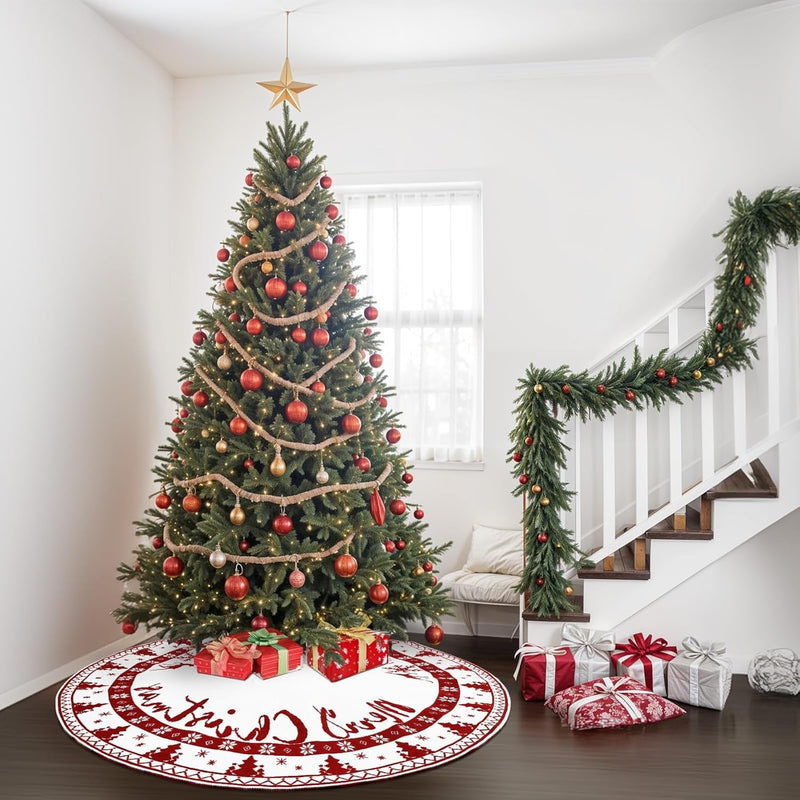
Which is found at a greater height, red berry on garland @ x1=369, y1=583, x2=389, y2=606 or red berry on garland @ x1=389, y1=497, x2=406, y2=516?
red berry on garland @ x1=389, y1=497, x2=406, y2=516

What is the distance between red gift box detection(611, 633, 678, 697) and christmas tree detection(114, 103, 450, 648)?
78 cm

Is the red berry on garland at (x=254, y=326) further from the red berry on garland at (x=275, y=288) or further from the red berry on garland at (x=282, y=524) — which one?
the red berry on garland at (x=282, y=524)

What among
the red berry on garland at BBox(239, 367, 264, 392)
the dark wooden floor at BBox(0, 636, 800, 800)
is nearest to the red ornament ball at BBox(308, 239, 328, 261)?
the red berry on garland at BBox(239, 367, 264, 392)

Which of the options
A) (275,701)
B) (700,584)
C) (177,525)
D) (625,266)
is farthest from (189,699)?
(625,266)

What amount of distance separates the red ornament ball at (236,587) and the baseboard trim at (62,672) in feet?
2.04

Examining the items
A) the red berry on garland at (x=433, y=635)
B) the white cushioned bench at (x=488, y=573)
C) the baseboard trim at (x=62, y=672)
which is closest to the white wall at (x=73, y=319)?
the baseboard trim at (x=62, y=672)

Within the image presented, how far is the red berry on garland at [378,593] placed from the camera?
10.9ft

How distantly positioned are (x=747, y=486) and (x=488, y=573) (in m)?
1.32

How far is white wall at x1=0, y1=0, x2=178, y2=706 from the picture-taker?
3.29 metres

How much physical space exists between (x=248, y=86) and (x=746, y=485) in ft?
11.1

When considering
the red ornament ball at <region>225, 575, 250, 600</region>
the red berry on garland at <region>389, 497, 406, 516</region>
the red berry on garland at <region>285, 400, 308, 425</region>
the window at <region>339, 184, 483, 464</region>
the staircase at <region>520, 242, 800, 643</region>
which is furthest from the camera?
the window at <region>339, 184, 483, 464</region>

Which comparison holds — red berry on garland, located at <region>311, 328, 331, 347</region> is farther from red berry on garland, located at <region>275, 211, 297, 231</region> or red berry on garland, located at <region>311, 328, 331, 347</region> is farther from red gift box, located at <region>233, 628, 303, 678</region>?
red gift box, located at <region>233, 628, 303, 678</region>

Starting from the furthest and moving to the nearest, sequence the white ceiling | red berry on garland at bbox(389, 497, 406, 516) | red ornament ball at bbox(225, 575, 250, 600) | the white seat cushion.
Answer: the white seat cushion → the white ceiling → red berry on garland at bbox(389, 497, 406, 516) → red ornament ball at bbox(225, 575, 250, 600)

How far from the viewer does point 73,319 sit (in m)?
3.65
